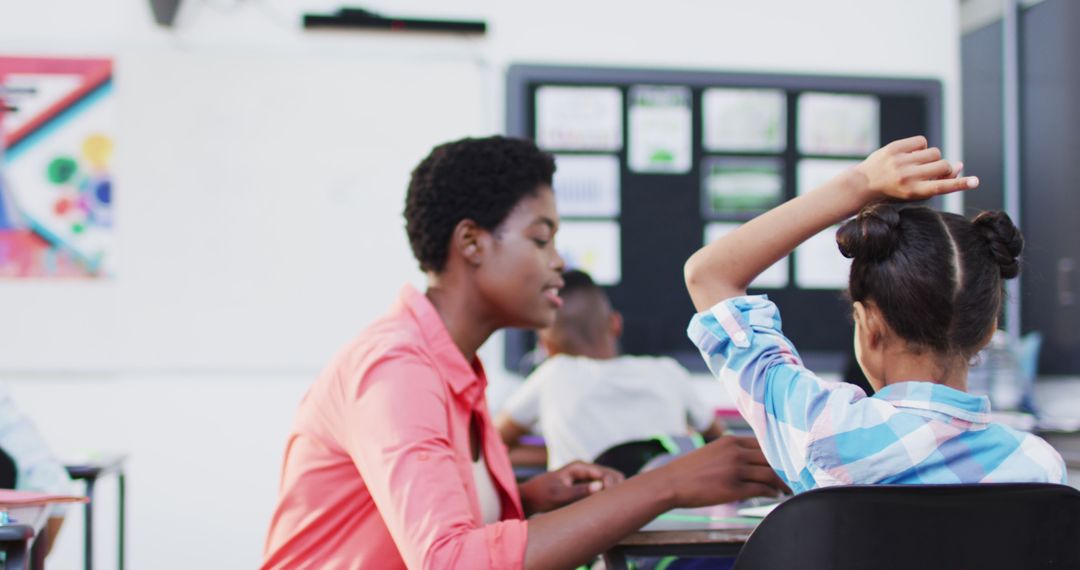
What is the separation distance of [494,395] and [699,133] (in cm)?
137

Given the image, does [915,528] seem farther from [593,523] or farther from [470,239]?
[470,239]

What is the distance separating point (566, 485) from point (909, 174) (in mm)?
757

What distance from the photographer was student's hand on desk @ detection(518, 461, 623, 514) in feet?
5.15

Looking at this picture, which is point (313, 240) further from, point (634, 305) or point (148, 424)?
point (634, 305)

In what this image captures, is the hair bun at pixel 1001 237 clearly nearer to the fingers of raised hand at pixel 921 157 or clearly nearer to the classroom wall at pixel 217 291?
the fingers of raised hand at pixel 921 157

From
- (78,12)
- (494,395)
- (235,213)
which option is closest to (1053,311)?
(494,395)

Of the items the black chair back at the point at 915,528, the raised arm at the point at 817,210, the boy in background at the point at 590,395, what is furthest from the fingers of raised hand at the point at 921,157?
the boy in background at the point at 590,395

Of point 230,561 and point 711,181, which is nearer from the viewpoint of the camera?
point 230,561

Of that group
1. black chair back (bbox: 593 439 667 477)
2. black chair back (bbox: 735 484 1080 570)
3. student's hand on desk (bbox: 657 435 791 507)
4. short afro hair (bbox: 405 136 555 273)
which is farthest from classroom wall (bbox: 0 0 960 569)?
black chair back (bbox: 735 484 1080 570)

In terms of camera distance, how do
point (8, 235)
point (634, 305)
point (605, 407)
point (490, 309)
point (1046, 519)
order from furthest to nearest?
1. point (634, 305)
2. point (8, 235)
3. point (605, 407)
4. point (490, 309)
5. point (1046, 519)

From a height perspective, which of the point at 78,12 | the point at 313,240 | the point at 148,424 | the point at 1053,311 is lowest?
the point at 148,424

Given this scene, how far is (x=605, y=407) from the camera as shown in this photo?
2713 millimetres

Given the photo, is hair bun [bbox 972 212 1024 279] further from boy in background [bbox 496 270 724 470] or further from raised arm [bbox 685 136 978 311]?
boy in background [bbox 496 270 724 470]

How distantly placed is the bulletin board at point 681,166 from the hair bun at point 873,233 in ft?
9.67
